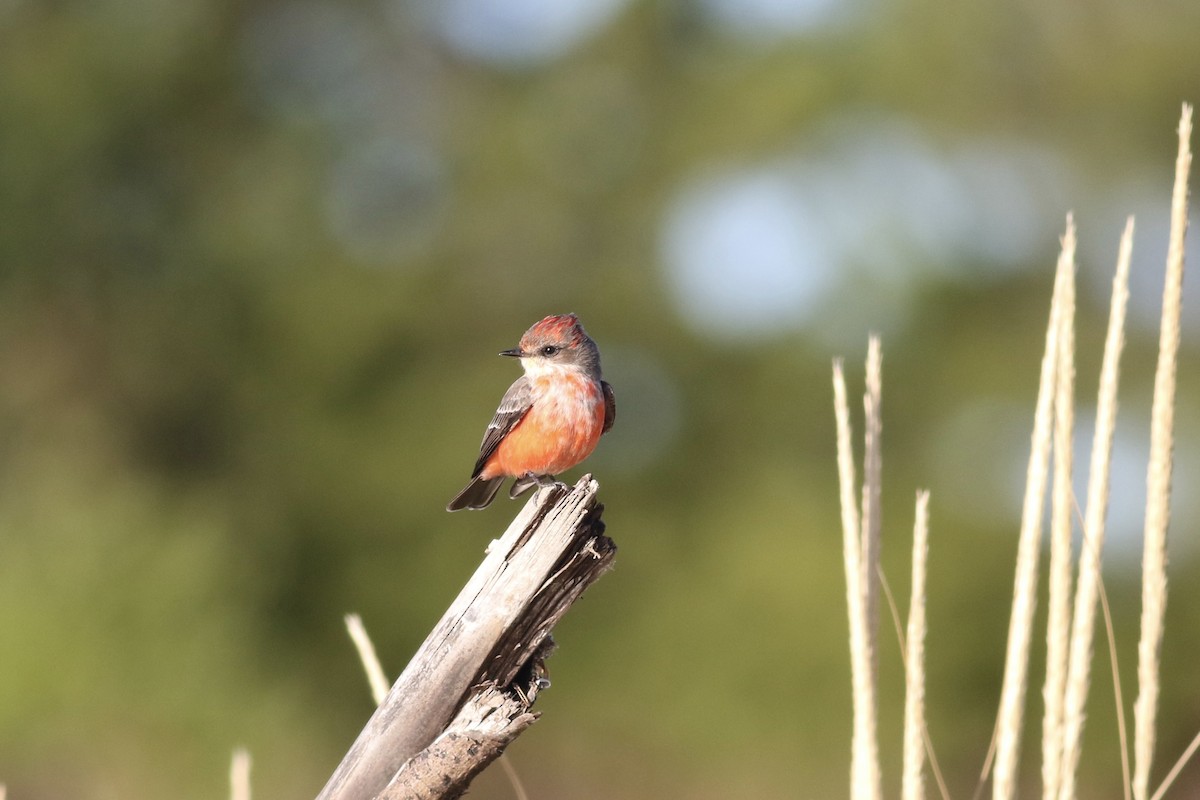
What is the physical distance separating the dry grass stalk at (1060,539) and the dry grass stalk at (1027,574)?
0.06 feet

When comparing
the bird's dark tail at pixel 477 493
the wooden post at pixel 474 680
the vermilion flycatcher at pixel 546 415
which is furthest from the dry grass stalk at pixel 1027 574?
the bird's dark tail at pixel 477 493

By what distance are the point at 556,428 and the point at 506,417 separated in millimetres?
371

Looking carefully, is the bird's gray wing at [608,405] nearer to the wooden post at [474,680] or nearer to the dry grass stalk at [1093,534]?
the wooden post at [474,680]

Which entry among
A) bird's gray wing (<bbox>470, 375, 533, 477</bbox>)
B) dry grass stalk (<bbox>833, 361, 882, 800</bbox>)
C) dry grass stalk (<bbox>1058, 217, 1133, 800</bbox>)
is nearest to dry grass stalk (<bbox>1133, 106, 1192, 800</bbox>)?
dry grass stalk (<bbox>1058, 217, 1133, 800</bbox>)

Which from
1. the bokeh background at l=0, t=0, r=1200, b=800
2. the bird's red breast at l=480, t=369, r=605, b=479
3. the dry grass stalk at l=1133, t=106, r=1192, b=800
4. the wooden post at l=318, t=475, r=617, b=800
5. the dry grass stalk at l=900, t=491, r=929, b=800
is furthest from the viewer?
the bokeh background at l=0, t=0, r=1200, b=800

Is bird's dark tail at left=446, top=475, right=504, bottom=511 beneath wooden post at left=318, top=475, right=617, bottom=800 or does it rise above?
above

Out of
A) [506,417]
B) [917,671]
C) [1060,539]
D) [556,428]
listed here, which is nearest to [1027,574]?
[1060,539]

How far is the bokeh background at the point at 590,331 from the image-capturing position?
58.7 feet

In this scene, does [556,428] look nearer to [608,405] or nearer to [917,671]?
[608,405]

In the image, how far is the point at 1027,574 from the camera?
93.1 inches

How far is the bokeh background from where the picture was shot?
17906 mm

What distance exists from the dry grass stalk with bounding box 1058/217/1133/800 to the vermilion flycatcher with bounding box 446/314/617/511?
3809mm

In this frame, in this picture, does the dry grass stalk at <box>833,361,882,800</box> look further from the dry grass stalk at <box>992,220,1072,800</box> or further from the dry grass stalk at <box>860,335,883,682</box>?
the dry grass stalk at <box>992,220,1072,800</box>

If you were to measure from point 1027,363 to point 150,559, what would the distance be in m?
12.2
